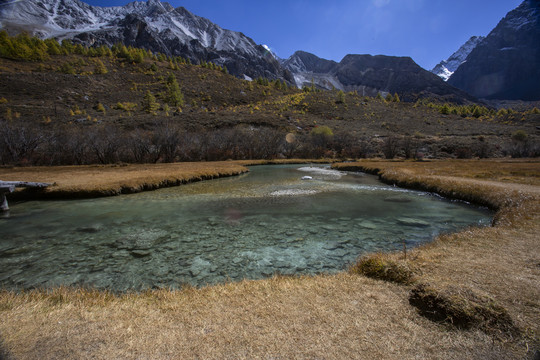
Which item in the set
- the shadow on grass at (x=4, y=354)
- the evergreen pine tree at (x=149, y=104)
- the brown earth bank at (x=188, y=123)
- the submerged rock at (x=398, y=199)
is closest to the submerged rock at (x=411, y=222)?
the submerged rock at (x=398, y=199)

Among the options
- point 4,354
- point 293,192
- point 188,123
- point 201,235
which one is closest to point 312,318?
point 4,354

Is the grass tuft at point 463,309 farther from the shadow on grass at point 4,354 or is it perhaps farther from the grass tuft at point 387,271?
the shadow on grass at point 4,354

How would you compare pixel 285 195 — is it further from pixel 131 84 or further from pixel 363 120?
pixel 131 84

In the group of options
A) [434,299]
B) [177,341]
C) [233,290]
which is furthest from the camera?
[233,290]

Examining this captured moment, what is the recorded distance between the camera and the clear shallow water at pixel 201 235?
7695 mm

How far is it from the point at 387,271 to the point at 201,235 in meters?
8.00

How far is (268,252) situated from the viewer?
30.0 feet

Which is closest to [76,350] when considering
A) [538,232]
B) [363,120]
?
[538,232]

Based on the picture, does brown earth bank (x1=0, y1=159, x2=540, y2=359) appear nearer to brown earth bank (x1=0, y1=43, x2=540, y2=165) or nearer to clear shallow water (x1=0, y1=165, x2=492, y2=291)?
clear shallow water (x1=0, y1=165, x2=492, y2=291)

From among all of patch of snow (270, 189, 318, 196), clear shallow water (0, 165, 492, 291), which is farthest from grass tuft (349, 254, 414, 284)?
patch of snow (270, 189, 318, 196)

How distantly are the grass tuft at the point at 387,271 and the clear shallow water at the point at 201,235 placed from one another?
161 centimetres

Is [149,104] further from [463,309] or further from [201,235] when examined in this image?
[463,309]

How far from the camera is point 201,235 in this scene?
36.4 ft

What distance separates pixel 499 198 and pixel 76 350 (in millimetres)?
20722
